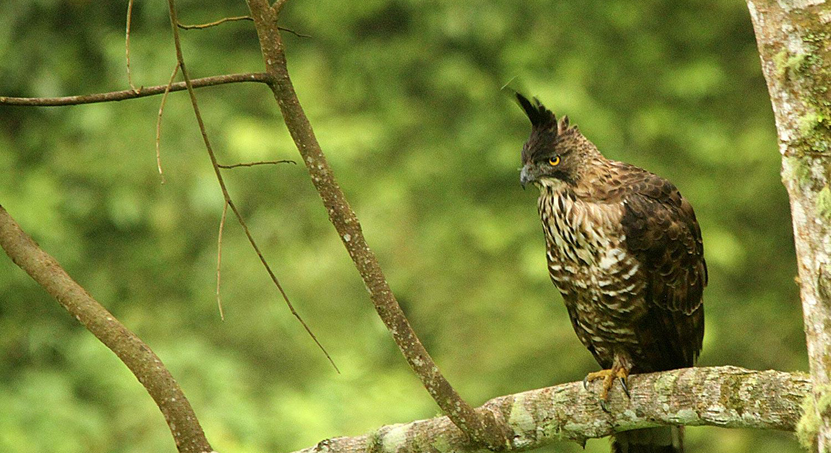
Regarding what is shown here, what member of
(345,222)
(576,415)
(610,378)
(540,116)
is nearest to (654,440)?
(610,378)

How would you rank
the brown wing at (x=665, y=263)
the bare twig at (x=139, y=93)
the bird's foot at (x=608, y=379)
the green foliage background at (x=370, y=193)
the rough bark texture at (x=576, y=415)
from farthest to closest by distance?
the green foliage background at (x=370, y=193) < the brown wing at (x=665, y=263) < the bird's foot at (x=608, y=379) < the rough bark texture at (x=576, y=415) < the bare twig at (x=139, y=93)

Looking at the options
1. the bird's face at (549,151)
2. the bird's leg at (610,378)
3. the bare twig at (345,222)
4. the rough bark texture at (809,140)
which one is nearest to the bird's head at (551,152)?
the bird's face at (549,151)

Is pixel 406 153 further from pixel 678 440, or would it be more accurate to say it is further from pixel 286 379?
pixel 678 440

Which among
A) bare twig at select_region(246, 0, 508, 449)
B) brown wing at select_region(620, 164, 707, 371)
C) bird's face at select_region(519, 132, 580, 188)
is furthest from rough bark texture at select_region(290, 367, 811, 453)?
bird's face at select_region(519, 132, 580, 188)

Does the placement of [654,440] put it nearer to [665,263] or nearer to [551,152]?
[665,263]

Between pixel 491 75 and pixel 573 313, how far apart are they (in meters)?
4.25

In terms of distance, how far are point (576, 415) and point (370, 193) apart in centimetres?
452

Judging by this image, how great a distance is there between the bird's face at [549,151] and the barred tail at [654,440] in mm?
879

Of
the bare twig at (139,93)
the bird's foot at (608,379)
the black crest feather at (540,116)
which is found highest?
the black crest feather at (540,116)

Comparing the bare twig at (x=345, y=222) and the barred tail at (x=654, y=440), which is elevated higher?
the bare twig at (x=345, y=222)

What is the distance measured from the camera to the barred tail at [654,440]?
3.21m

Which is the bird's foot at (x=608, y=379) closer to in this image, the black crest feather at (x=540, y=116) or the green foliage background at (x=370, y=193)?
the black crest feather at (x=540, y=116)

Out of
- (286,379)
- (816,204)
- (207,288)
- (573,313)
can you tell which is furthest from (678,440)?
(207,288)

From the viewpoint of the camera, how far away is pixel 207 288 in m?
7.04
